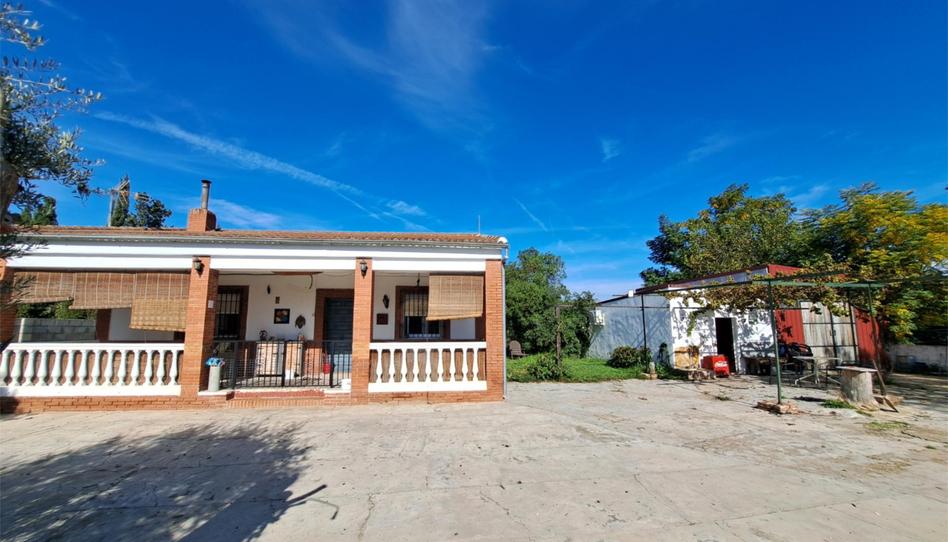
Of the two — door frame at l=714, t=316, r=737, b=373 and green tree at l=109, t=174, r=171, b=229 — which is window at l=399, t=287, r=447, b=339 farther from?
green tree at l=109, t=174, r=171, b=229

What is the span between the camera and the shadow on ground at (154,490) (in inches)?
139

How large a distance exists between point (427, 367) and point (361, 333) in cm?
163

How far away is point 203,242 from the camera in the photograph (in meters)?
8.62

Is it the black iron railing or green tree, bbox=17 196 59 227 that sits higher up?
green tree, bbox=17 196 59 227

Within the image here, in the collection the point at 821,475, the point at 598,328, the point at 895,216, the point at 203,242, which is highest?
the point at 895,216

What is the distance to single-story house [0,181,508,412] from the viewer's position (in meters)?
8.14

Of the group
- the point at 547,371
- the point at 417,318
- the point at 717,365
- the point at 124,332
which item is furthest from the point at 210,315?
the point at 717,365

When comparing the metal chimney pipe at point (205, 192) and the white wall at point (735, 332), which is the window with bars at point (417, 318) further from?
the white wall at point (735, 332)

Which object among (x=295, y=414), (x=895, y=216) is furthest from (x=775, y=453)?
(x=895, y=216)

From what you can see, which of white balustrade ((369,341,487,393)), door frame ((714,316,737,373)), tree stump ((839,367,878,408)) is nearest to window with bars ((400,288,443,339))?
white balustrade ((369,341,487,393))

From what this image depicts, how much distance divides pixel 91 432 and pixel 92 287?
352 centimetres

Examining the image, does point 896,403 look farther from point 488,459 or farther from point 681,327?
point 488,459

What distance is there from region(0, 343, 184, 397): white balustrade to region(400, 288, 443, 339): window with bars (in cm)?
539

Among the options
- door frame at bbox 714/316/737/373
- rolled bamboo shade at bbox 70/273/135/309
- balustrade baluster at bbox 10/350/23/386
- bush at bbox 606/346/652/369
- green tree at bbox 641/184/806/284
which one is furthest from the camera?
green tree at bbox 641/184/806/284
